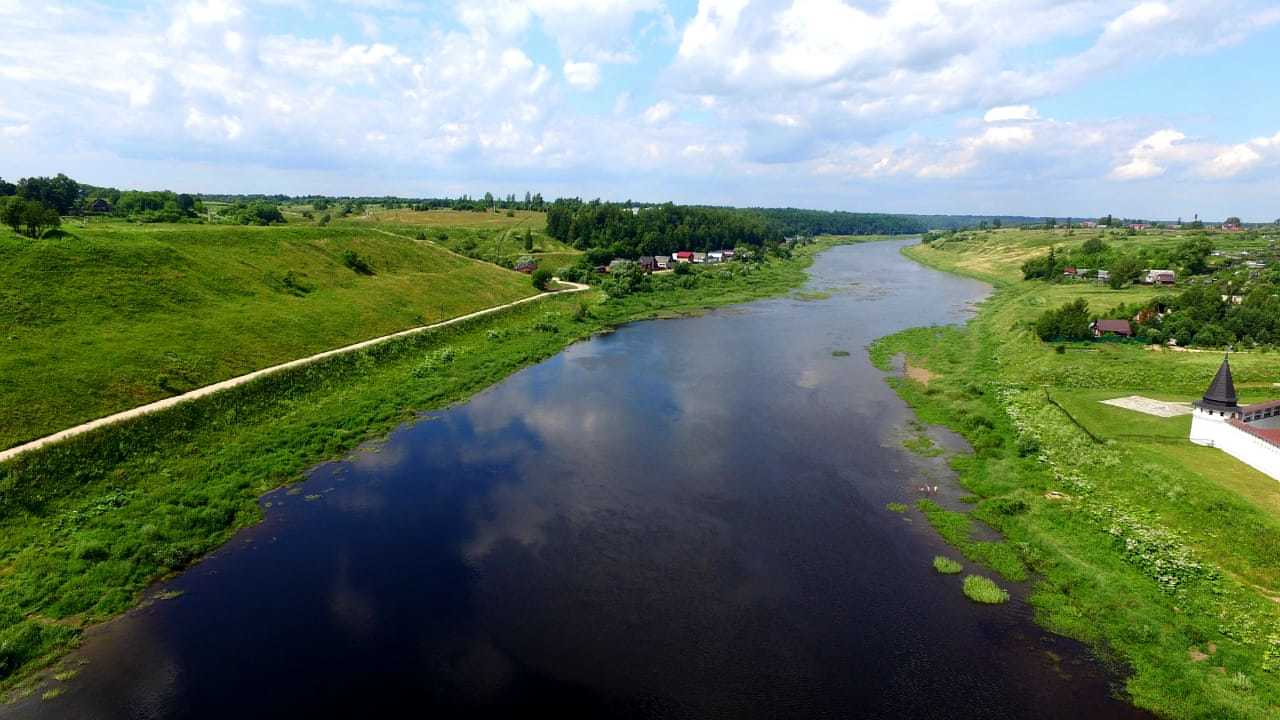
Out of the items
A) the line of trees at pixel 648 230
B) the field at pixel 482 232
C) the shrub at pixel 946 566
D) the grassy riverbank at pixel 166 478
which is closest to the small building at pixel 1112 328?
the shrub at pixel 946 566

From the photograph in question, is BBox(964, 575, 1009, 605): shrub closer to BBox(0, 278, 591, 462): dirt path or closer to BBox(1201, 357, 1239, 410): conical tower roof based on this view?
BBox(1201, 357, 1239, 410): conical tower roof

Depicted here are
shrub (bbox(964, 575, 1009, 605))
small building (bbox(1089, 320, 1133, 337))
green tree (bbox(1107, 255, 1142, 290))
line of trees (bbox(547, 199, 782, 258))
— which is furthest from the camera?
line of trees (bbox(547, 199, 782, 258))

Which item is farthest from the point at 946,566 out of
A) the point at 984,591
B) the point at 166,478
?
the point at 166,478

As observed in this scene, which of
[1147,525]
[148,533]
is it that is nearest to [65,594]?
[148,533]

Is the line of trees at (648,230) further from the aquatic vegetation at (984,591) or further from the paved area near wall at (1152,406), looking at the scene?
the aquatic vegetation at (984,591)

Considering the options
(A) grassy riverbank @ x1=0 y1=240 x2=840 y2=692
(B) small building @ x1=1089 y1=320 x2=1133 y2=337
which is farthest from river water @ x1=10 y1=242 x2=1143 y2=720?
(B) small building @ x1=1089 y1=320 x2=1133 y2=337

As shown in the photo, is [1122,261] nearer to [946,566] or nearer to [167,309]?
[946,566]
